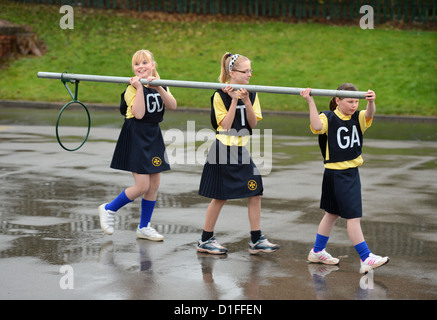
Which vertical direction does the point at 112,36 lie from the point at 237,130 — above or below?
above

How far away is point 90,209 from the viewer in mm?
8461

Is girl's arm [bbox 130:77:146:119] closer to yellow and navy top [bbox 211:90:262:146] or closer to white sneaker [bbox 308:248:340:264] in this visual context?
yellow and navy top [bbox 211:90:262:146]

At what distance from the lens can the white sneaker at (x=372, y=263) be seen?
19.8ft

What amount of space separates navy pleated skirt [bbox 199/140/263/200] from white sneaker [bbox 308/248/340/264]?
734 millimetres

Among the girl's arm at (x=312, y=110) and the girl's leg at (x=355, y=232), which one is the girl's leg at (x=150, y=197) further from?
the girl's leg at (x=355, y=232)

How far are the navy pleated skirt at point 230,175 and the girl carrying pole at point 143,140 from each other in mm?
695

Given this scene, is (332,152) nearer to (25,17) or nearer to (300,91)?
(300,91)

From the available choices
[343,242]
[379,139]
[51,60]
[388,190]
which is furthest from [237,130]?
[51,60]

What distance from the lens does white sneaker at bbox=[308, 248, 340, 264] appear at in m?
6.38
